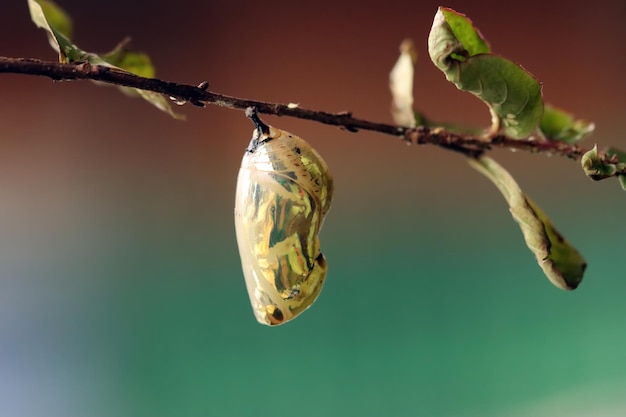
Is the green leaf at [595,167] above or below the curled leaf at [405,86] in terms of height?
below

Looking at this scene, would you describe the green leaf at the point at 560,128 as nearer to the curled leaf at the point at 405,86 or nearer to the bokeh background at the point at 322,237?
the curled leaf at the point at 405,86

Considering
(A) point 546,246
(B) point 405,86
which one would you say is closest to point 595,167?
(A) point 546,246

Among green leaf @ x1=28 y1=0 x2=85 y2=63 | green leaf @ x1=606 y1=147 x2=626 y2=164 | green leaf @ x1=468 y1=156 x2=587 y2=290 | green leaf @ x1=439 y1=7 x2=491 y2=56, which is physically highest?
green leaf @ x1=28 y1=0 x2=85 y2=63

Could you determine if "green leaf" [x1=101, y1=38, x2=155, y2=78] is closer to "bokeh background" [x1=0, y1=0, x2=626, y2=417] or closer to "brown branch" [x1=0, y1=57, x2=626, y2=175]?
"brown branch" [x1=0, y1=57, x2=626, y2=175]

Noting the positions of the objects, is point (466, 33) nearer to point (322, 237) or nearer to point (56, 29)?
point (56, 29)

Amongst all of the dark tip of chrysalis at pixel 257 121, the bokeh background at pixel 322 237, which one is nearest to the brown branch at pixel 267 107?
the dark tip of chrysalis at pixel 257 121

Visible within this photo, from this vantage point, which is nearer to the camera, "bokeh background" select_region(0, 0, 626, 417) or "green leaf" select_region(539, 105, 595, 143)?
"green leaf" select_region(539, 105, 595, 143)

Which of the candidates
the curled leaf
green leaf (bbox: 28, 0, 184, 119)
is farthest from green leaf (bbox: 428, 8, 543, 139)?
green leaf (bbox: 28, 0, 184, 119)
